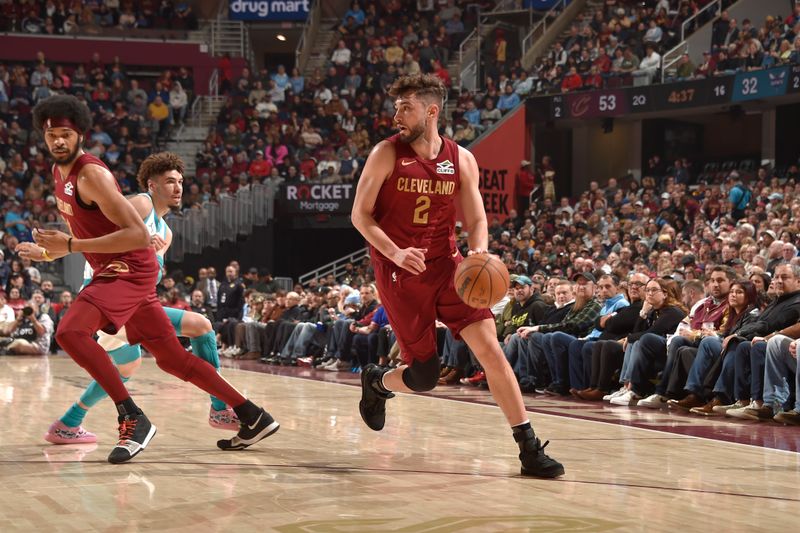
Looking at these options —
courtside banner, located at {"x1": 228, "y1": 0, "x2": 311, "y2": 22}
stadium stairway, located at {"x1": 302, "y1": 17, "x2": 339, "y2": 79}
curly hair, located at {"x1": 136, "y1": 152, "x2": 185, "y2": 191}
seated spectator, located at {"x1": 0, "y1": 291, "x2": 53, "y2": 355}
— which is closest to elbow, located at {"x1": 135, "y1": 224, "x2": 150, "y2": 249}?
curly hair, located at {"x1": 136, "y1": 152, "x2": 185, "y2": 191}

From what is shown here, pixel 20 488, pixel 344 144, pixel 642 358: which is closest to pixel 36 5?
pixel 344 144

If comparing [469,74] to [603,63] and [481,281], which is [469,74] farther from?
[481,281]

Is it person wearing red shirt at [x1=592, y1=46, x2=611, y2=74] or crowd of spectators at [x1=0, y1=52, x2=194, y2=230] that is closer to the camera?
crowd of spectators at [x1=0, y1=52, x2=194, y2=230]

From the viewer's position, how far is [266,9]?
27672 mm

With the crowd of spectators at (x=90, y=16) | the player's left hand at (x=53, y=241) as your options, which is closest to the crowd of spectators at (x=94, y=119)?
the crowd of spectators at (x=90, y=16)

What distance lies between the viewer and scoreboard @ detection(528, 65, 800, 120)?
18.0 m

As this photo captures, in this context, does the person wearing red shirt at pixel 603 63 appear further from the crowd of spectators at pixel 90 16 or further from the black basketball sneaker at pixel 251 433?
the black basketball sneaker at pixel 251 433

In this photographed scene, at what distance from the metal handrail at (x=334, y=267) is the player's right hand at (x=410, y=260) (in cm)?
1603

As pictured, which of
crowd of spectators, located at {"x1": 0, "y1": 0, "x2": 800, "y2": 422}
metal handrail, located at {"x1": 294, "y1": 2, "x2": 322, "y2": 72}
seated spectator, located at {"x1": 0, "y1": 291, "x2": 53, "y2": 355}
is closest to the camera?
crowd of spectators, located at {"x1": 0, "y1": 0, "x2": 800, "y2": 422}

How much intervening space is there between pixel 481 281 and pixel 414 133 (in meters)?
0.81

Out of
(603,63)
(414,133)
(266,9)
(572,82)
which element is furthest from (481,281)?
(266,9)

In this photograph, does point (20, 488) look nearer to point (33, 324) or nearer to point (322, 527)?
point (322, 527)

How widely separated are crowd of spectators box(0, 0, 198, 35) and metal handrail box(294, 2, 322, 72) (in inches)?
115

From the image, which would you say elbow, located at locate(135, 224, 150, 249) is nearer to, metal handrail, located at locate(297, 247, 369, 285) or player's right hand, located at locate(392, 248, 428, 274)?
player's right hand, located at locate(392, 248, 428, 274)
